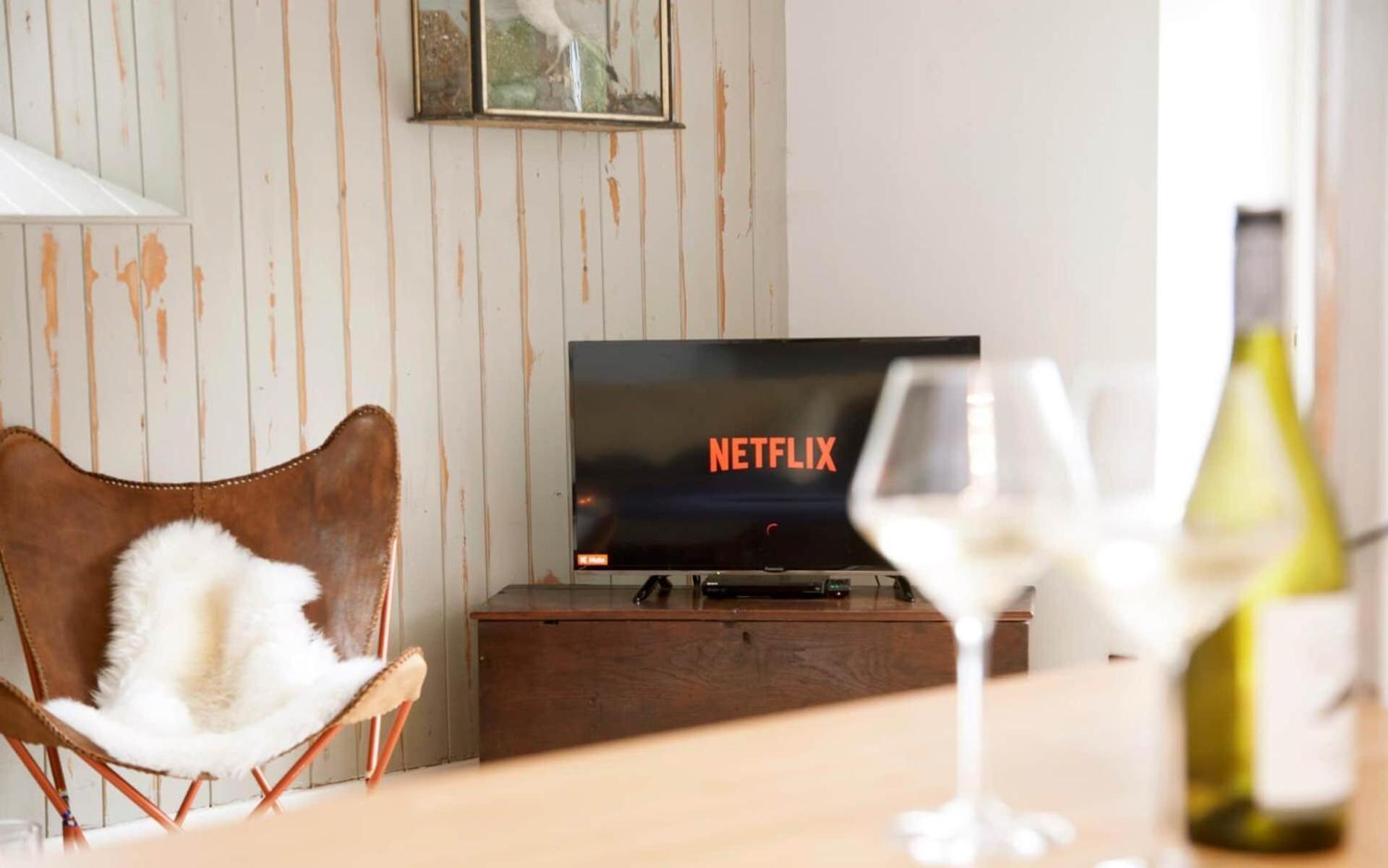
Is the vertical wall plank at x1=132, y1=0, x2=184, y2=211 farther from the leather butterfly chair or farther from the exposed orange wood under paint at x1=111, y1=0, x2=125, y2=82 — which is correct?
the leather butterfly chair

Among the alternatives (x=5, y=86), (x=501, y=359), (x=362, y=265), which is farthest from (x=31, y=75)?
(x=501, y=359)

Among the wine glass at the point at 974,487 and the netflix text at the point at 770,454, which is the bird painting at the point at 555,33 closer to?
the netflix text at the point at 770,454

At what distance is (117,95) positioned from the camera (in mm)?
3318

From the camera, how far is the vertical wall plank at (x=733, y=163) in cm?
396

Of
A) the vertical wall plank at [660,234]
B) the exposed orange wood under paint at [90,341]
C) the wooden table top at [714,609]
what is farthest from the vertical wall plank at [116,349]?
the vertical wall plank at [660,234]

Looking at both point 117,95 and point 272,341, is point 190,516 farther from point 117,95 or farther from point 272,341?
point 117,95

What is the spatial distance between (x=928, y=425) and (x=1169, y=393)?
150mm

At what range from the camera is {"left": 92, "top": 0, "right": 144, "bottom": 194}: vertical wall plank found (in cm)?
330

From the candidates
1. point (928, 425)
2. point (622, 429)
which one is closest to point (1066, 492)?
point (928, 425)

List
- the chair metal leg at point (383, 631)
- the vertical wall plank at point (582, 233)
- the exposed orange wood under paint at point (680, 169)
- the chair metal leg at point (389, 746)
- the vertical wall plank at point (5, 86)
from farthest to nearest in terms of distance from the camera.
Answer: the exposed orange wood under paint at point (680, 169), the vertical wall plank at point (582, 233), the vertical wall plank at point (5, 86), the chair metal leg at point (383, 631), the chair metal leg at point (389, 746)

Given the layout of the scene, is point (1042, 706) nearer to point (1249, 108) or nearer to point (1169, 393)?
point (1169, 393)

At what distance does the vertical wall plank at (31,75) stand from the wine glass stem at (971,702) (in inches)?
123

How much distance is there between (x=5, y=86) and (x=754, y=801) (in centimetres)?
313

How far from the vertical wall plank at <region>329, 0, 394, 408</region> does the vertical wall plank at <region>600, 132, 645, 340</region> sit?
1.93ft
